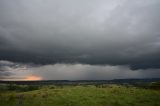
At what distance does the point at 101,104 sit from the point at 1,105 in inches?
787

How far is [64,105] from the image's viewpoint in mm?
38469

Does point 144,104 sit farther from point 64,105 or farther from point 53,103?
point 53,103

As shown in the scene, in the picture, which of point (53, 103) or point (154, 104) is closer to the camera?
point (154, 104)

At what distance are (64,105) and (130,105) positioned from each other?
12.8m

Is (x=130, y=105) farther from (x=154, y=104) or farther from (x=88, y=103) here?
(x=88, y=103)

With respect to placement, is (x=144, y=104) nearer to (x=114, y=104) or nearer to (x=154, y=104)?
(x=154, y=104)

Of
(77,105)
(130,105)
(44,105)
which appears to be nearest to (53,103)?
(44,105)

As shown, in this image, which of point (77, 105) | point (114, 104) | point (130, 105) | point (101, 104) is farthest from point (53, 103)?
point (130, 105)

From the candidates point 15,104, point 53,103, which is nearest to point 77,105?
point 53,103

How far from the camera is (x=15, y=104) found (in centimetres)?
3962

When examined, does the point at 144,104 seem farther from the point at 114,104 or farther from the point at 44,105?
the point at 44,105

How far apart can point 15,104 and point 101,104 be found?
1728 cm

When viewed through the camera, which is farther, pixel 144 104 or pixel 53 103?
pixel 53 103

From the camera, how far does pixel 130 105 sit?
38031 millimetres
